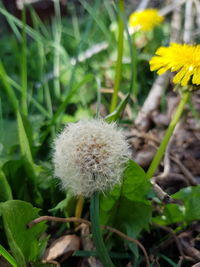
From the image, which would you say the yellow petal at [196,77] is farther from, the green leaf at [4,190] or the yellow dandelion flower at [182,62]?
the green leaf at [4,190]

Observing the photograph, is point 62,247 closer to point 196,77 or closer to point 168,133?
point 168,133

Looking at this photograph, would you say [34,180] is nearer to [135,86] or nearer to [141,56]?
[135,86]

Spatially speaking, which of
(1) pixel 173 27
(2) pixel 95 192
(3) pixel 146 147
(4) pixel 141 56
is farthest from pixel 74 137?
(1) pixel 173 27

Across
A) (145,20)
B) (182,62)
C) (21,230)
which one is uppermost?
(145,20)

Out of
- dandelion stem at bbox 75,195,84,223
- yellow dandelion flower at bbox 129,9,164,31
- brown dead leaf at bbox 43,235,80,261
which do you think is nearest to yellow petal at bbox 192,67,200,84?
dandelion stem at bbox 75,195,84,223

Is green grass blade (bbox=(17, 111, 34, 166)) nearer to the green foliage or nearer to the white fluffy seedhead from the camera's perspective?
the white fluffy seedhead

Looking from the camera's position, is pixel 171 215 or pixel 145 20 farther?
pixel 145 20

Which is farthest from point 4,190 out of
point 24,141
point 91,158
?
point 91,158
